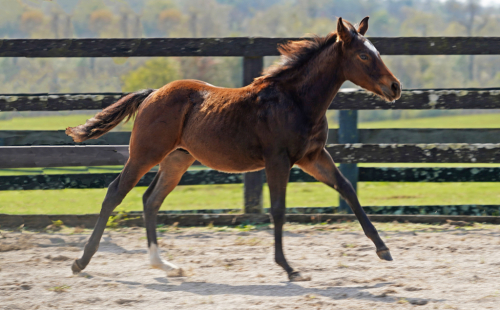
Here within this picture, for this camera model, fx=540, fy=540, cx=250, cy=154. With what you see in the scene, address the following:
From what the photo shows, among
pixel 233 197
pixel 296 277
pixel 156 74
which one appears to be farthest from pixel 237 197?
pixel 156 74

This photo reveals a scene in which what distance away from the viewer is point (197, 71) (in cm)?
1773

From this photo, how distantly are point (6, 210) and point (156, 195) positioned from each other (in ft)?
11.3

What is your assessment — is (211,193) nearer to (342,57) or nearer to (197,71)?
(342,57)

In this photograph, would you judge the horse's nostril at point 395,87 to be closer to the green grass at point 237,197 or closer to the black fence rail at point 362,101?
the black fence rail at point 362,101

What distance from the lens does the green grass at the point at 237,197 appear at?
7.57 metres

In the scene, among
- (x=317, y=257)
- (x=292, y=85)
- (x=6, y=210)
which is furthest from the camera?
(x=6, y=210)

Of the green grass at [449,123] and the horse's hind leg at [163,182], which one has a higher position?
the green grass at [449,123]

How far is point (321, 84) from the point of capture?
3.99 m

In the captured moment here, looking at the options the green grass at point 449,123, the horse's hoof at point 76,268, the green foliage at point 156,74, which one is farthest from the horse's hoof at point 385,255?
the green grass at point 449,123

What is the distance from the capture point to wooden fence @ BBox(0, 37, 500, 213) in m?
5.45

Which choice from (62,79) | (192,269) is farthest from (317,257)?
(62,79)

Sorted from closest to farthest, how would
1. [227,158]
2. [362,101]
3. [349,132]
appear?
[227,158] → [362,101] → [349,132]

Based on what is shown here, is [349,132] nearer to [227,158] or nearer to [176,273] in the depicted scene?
[227,158]

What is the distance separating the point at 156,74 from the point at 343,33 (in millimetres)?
17605
